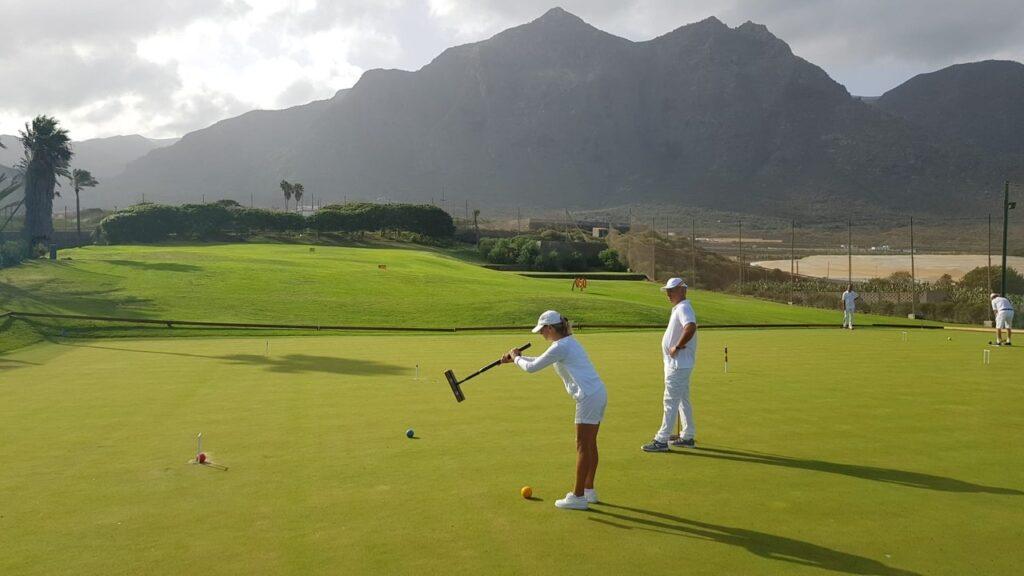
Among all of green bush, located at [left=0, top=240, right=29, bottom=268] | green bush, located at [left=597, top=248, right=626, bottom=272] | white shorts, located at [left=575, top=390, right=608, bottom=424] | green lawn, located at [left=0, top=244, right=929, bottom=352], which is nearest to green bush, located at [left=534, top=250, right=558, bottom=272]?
green bush, located at [left=597, top=248, right=626, bottom=272]

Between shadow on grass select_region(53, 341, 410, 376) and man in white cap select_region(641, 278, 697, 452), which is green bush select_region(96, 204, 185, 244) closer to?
shadow on grass select_region(53, 341, 410, 376)

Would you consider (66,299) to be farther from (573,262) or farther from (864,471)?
(573,262)

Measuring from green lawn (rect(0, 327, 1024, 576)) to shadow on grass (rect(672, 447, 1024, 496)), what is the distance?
0.16 feet

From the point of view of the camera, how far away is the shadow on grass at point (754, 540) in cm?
717

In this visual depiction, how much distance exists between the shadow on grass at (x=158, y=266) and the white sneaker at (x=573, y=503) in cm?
4325

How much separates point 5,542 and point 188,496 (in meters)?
1.89

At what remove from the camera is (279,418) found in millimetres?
13719

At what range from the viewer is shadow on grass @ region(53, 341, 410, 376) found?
20125 millimetres

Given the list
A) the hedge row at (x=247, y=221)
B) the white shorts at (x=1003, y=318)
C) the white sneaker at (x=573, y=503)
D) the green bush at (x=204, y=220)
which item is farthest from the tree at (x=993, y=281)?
the green bush at (x=204, y=220)

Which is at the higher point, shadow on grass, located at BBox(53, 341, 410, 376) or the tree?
the tree

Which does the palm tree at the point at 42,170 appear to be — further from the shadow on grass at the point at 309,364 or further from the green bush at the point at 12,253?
the shadow on grass at the point at 309,364

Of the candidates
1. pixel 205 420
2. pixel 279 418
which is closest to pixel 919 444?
pixel 279 418

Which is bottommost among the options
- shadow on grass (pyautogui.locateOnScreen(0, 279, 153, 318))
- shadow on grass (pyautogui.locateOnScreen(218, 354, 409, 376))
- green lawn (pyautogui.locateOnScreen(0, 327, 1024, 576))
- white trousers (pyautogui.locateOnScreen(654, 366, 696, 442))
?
green lawn (pyautogui.locateOnScreen(0, 327, 1024, 576))

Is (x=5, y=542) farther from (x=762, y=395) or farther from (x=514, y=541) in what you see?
(x=762, y=395)
